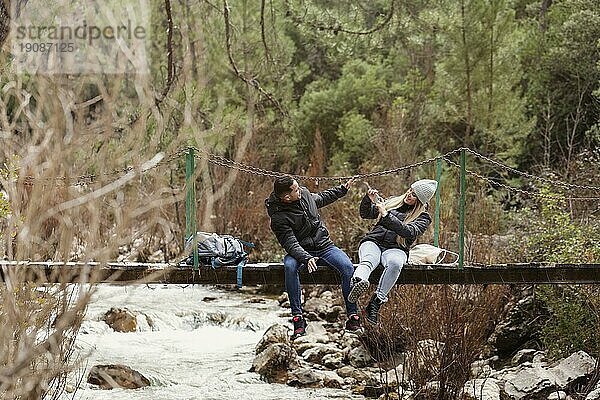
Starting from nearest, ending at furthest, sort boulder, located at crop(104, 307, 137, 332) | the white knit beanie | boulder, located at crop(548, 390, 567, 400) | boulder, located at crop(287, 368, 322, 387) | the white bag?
the white knit beanie, the white bag, boulder, located at crop(548, 390, 567, 400), boulder, located at crop(287, 368, 322, 387), boulder, located at crop(104, 307, 137, 332)

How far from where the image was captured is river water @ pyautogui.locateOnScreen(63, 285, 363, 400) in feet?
23.3

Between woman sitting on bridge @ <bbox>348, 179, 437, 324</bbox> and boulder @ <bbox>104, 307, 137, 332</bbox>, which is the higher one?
woman sitting on bridge @ <bbox>348, 179, 437, 324</bbox>

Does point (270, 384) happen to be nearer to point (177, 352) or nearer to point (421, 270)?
point (177, 352)

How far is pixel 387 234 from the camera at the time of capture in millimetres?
5535

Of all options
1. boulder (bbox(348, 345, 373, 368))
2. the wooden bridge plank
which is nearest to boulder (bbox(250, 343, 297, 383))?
boulder (bbox(348, 345, 373, 368))

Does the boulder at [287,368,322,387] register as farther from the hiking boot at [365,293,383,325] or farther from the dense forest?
the hiking boot at [365,293,383,325]

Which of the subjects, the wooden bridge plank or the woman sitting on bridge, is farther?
the wooden bridge plank

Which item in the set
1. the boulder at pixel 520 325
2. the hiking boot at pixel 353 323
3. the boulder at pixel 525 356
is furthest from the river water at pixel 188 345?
the hiking boot at pixel 353 323

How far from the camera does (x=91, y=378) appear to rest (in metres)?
7.20

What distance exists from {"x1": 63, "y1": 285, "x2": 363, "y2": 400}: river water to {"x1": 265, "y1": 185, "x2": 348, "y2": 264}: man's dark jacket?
1459mm

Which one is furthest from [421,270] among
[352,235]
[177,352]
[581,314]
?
[352,235]

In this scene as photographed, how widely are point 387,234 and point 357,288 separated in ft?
1.67

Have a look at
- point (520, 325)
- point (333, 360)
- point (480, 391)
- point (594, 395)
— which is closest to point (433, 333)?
point (480, 391)

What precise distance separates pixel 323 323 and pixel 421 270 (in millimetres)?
3868
